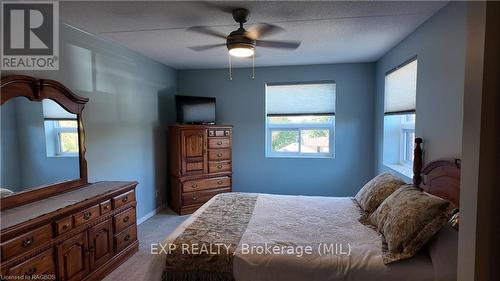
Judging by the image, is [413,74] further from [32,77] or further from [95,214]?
[32,77]

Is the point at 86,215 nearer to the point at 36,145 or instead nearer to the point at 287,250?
the point at 36,145

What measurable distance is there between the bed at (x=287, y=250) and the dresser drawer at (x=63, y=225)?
85cm

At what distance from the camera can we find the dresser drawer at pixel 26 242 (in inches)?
65.1

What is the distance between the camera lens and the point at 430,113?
2.55m

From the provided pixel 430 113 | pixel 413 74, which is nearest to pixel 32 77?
pixel 430 113

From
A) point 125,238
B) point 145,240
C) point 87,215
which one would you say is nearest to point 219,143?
point 145,240

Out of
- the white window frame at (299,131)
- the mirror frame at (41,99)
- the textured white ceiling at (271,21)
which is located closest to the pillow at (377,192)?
the textured white ceiling at (271,21)

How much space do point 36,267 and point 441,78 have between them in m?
3.40

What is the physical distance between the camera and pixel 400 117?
3.71 m

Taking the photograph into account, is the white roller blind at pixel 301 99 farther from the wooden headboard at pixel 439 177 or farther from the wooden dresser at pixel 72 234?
the wooden dresser at pixel 72 234

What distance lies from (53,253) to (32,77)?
1.44 m

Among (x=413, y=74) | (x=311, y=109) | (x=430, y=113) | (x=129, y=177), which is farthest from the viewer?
(x=311, y=109)

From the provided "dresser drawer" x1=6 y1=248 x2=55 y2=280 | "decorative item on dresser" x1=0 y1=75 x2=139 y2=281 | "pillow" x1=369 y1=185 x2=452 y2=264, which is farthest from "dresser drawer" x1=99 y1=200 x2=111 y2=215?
"pillow" x1=369 y1=185 x2=452 y2=264

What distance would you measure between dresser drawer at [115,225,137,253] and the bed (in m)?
0.99
